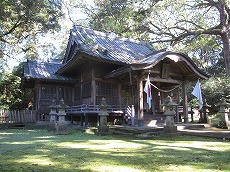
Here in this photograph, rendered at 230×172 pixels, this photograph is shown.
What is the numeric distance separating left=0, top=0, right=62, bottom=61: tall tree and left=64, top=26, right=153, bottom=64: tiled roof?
90.2 inches

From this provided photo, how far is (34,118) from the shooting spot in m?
18.2

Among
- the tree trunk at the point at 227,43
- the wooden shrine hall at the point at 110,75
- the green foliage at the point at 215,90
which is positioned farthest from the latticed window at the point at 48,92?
the tree trunk at the point at 227,43

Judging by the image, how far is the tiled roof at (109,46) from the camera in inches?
588

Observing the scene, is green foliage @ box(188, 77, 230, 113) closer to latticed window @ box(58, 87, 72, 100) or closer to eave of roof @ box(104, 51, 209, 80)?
eave of roof @ box(104, 51, 209, 80)

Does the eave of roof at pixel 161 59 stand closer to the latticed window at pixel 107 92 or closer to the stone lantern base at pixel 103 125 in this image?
the latticed window at pixel 107 92

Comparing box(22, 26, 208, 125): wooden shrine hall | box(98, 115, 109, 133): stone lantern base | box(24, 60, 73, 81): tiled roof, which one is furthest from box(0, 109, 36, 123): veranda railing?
box(98, 115, 109, 133): stone lantern base

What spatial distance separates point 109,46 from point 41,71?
6.38m

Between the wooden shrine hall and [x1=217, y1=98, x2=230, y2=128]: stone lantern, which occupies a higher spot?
the wooden shrine hall

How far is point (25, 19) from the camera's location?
17859 millimetres

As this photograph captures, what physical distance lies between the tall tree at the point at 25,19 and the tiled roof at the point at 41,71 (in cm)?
314

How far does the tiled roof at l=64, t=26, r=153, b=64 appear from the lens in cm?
1493

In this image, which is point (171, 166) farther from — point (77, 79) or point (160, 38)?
point (160, 38)

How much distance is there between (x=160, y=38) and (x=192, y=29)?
3413 millimetres

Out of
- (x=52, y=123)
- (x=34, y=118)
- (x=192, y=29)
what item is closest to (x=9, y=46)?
(x=34, y=118)
